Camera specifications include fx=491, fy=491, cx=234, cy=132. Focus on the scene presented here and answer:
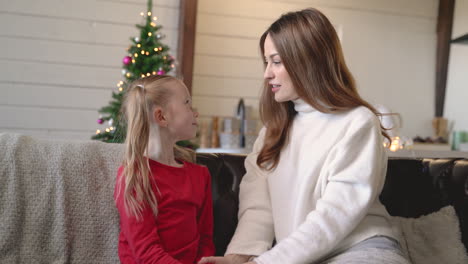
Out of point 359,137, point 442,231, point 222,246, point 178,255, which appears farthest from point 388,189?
point 178,255

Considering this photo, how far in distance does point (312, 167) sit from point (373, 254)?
1.01ft

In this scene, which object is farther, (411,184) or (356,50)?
(356,50)

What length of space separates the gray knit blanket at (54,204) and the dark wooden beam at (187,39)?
3.11 m

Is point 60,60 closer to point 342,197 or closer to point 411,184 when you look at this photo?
point 411,184

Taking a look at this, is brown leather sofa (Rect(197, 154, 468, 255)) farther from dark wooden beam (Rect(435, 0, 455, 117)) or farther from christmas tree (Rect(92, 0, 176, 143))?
dark wooden beam (Rect(435, 0, 455, 117))

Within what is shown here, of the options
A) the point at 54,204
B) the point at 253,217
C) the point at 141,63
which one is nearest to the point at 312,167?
the point at 253,217

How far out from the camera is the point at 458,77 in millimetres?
5172

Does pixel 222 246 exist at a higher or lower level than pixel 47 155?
lower

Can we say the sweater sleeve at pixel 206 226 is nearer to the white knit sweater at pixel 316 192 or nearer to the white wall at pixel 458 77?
the white knit sweater at pixel 316 192

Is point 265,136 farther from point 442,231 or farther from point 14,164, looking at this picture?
point 14,164

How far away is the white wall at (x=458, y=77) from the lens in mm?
5094

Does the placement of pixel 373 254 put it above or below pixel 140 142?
below

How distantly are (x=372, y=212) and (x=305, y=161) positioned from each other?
0.25m

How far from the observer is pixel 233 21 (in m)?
4.93
